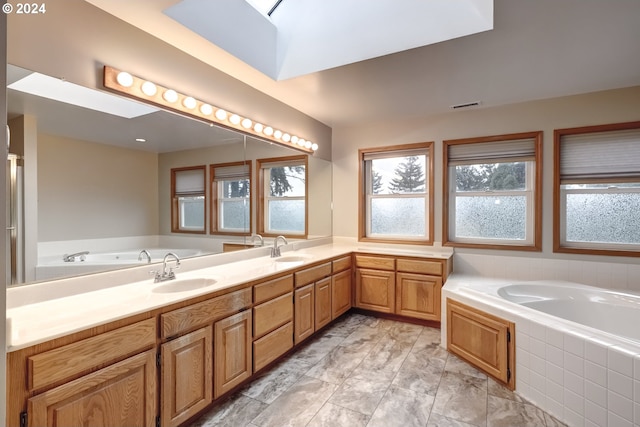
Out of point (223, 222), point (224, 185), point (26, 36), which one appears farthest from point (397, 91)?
point (26, 36)

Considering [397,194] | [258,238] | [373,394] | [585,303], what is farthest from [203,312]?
[585,303]

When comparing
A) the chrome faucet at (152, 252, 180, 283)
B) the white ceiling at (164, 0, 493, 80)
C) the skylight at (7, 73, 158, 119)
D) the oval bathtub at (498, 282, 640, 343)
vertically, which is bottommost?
the oval bathtub at (498, 282, 640, 343)

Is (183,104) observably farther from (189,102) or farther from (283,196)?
(283,196)

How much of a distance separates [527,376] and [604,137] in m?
2.34

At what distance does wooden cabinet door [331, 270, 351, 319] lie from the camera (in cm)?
319

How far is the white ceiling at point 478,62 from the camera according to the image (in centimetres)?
175

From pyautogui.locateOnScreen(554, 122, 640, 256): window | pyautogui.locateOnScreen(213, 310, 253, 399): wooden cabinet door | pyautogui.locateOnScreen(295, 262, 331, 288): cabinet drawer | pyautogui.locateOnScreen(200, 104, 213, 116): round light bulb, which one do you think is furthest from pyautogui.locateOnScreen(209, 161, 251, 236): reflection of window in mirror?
pyautogui.locateOnScreen(554, 122, 640, 256): window

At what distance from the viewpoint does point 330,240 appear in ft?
13.7

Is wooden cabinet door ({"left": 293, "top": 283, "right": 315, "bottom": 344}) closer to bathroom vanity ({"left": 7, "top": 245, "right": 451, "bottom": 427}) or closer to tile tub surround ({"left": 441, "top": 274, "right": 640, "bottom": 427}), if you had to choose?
bathroom vanity ({"left": 7, "top": 245, "right": 451, "bottom": 427})

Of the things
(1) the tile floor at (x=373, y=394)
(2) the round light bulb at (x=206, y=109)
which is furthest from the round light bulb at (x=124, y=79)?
(1) the tile floor at (x=373, y=394)

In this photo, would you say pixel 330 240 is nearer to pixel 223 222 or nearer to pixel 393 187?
pixel 393 187

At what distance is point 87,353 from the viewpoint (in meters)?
1.25

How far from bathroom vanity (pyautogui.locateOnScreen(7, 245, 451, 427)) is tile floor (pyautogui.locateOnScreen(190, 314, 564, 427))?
15 cm

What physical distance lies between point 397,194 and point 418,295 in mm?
1270
